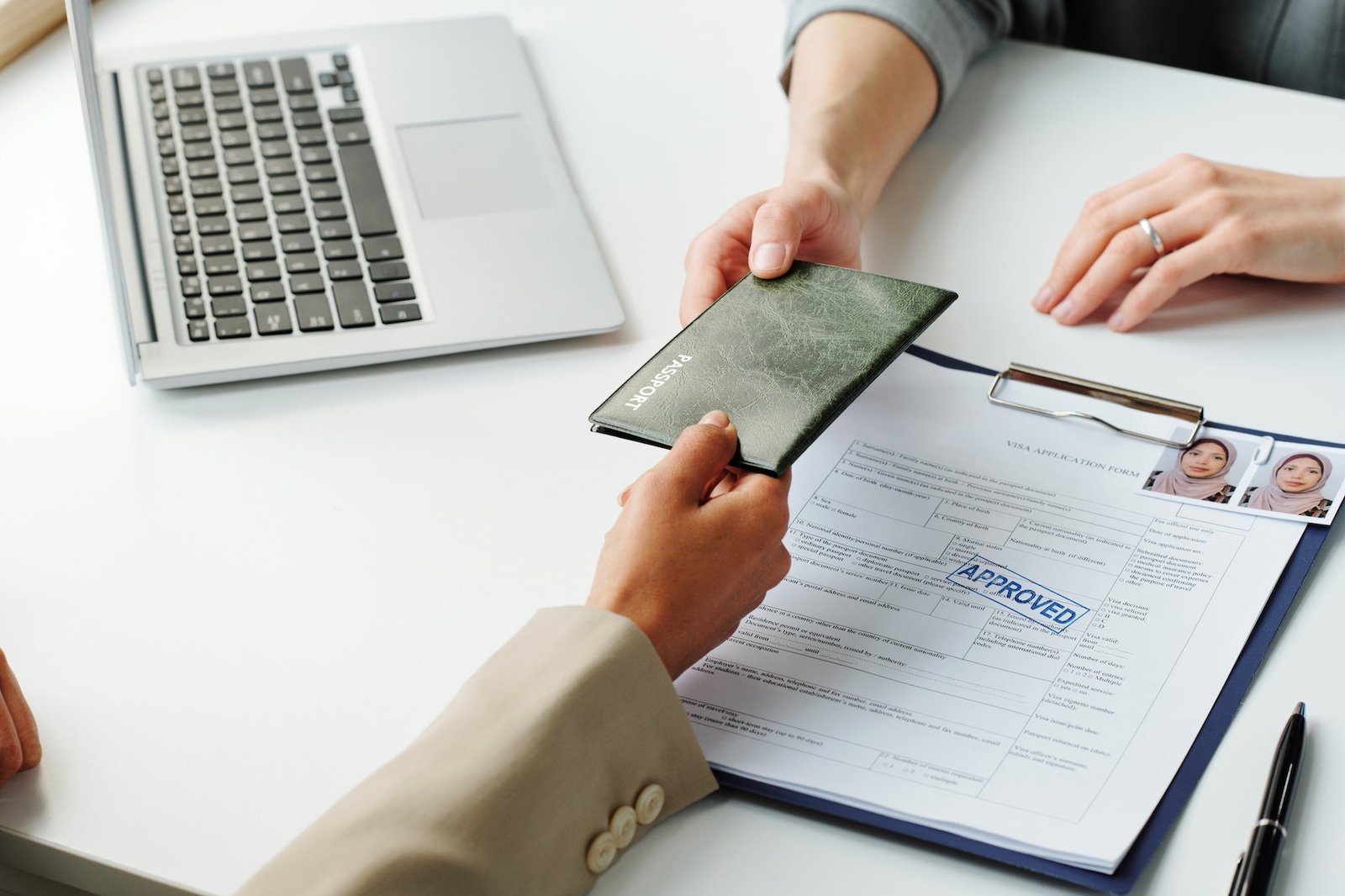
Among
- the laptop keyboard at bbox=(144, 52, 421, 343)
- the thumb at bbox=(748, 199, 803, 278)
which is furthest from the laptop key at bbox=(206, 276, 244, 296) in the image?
the thumb at bbox=(748, 199, 803, 278)

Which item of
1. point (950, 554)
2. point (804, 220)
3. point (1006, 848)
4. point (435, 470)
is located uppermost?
point (804, 220)

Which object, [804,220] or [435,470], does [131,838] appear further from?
[804,220]

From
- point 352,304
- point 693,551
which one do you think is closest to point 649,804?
point 693,551

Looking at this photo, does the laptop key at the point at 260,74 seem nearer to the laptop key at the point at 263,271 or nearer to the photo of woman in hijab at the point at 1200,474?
the laptop key at the point at 263,271

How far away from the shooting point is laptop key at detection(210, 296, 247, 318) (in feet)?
2.95

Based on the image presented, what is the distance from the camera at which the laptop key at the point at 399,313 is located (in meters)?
0.90

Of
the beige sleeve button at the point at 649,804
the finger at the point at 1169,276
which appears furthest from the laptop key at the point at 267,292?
the finger at the point at 1169,276

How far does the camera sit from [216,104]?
109cm

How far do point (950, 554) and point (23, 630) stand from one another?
1.76 feet

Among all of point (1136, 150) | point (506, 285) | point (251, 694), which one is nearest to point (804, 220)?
point (506, 285)

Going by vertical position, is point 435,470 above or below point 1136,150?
below

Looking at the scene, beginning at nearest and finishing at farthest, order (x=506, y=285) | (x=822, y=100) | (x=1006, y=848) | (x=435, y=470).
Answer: (x=1006, y=848) < (x=435, y=470) < (x=506, y=285) < (x=822, y=100)

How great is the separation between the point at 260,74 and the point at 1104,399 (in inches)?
31.1

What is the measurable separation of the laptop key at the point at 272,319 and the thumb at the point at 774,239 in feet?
1.12
